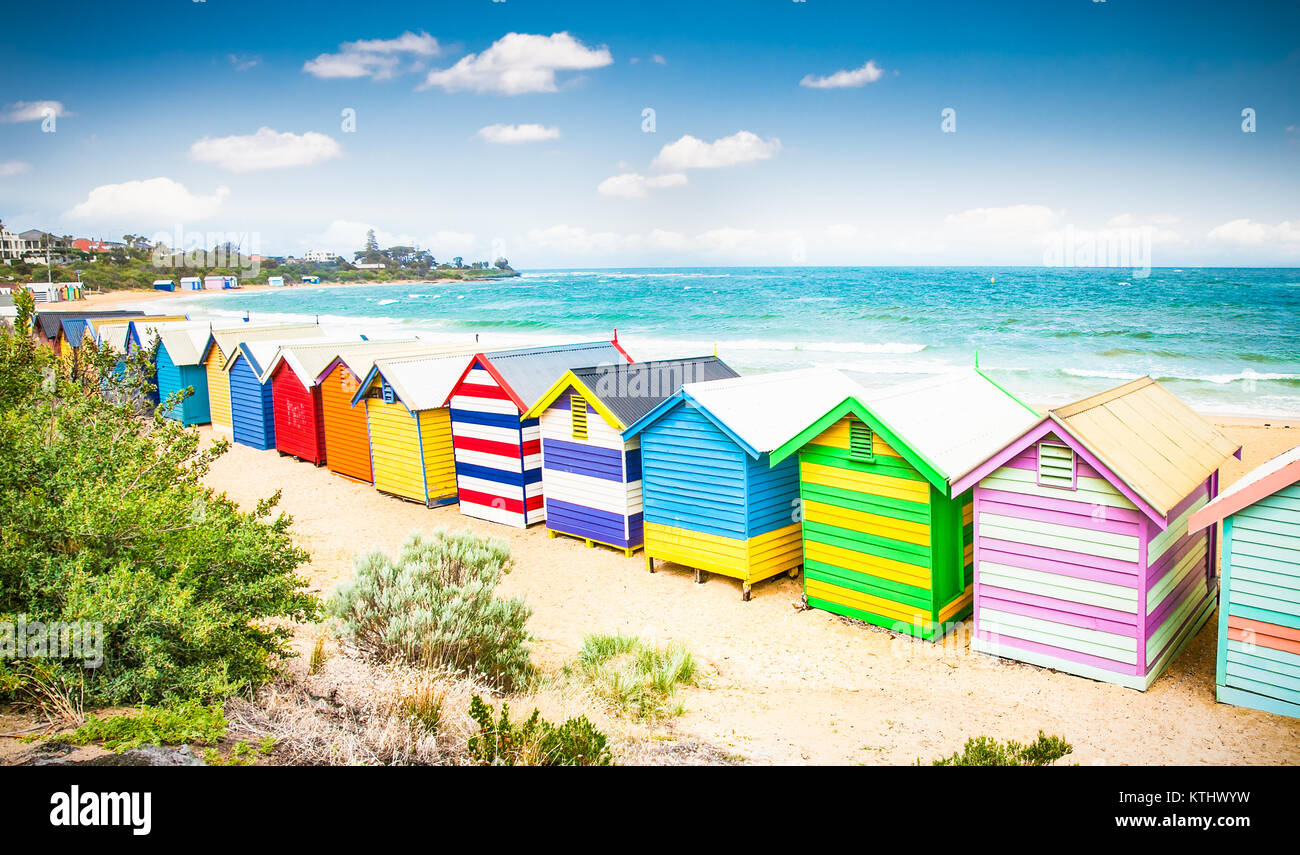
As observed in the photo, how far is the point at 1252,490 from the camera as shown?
7.58 metres

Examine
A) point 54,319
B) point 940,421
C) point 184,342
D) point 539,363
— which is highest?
point 54,319

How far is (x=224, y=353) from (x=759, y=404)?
18.5m

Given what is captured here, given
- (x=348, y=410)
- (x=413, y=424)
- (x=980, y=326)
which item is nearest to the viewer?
(x=413, y=424)

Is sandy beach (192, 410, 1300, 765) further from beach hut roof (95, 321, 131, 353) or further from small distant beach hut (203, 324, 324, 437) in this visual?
beach hut roof (95, 321, 131, 353)

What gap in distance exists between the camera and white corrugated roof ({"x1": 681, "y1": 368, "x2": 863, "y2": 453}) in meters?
11.4

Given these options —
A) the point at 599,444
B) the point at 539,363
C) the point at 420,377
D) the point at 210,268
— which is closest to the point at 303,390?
the point at 420,377

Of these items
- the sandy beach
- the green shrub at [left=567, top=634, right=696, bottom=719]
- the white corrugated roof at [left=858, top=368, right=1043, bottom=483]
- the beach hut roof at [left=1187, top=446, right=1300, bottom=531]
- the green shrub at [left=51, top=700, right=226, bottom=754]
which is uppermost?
the white corrugated roof at [left=858, top=368, right=1043, bottom=483]

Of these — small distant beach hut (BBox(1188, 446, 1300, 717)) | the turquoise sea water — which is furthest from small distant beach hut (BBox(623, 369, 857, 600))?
the turquoise sea water

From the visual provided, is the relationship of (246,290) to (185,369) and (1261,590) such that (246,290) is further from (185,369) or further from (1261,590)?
(1261,590)

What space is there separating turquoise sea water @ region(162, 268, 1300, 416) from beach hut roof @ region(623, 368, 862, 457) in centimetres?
1836

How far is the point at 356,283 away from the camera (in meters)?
164

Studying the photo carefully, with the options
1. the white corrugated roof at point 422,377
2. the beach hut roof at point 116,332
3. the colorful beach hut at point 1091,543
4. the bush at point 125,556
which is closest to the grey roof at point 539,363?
the white corrugated roof at point 422,377

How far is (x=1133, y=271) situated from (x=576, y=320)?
2514 inches
